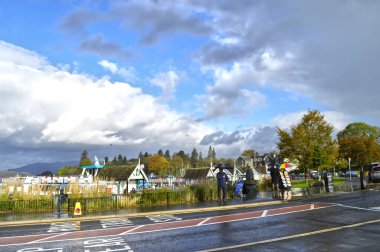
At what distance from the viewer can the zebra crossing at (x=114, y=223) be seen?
14134 mm

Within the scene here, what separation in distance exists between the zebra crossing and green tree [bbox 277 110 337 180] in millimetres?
25645

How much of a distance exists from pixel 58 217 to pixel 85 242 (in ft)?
24.9

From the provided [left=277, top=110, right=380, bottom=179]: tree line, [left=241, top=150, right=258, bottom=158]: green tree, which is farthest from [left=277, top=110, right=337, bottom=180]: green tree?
[left=241, top=150, right=258, bottom=158]: green tree

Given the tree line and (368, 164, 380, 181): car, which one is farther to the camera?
the tree line

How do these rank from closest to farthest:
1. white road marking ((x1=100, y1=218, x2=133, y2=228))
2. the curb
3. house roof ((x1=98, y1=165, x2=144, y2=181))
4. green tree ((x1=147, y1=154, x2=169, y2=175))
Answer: white road marking ((x1=100, y1=218, x2=133, y2=228))
the curb
house roof ((x1=98, y1=165, x2=144, y2=181))
green tree ((x1=147, y1=154, x2=169, y2=175))

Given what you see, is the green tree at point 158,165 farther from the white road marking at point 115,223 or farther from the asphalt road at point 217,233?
the asphalt road at point 217,233

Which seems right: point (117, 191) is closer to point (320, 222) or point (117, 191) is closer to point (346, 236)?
point (320, 222)

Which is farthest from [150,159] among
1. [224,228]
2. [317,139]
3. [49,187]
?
[224,228]

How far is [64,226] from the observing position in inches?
587

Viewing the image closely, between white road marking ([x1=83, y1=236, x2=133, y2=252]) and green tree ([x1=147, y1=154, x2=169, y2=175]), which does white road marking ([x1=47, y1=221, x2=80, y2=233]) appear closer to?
white road marking ([x1=83, y1=236, x2=133, y2=252])

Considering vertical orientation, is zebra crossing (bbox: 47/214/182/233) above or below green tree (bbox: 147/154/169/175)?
below

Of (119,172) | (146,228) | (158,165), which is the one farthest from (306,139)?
(158,165)

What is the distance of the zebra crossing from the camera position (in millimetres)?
14134

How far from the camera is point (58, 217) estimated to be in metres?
17.7
